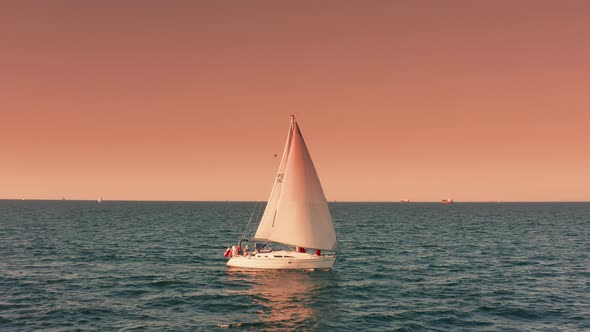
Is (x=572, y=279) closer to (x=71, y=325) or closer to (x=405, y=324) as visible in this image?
(x=405, y=324)

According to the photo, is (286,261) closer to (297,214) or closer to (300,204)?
(297,214)

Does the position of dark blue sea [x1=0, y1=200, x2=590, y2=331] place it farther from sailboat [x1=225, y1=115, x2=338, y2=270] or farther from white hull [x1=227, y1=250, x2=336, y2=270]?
sailboat [x1=225, y1=115, x2=338, y2=270]

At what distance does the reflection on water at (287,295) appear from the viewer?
30.5 m

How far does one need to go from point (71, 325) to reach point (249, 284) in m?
16.1

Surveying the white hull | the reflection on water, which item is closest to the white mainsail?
the white hull

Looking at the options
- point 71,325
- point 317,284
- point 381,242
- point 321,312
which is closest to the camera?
point 71,325

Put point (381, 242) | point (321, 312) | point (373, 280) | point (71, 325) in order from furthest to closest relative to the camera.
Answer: point (381, 242) → point (373, 280) → point (321, 312) → point (71, 325)

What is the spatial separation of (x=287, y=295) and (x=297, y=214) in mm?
9209

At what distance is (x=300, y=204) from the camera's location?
43562mm

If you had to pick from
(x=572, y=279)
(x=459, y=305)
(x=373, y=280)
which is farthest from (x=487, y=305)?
(x=572, y=279)

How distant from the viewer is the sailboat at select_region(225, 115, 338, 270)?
43.2 meters

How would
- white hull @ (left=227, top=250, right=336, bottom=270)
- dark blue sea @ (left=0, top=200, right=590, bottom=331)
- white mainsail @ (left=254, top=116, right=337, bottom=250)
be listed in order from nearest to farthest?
dark blue sea @ (left=0, top=200, right=590, bottom=331)
white mainsail @ (left=254, top=116, right=337, bottom=250)
white hull @ (left=227, top=250, right=336, bottom=270)

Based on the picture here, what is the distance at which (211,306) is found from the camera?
3372 centimetres

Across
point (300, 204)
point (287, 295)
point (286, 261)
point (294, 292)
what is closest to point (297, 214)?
point (300, 204)
